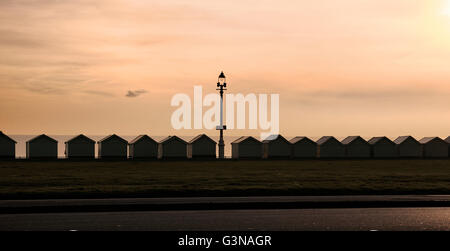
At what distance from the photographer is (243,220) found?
1369 centimetres

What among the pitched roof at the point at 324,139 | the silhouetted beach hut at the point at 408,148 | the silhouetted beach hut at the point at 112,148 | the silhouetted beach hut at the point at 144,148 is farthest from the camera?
the silhouetted beach hut at the point at 408,148

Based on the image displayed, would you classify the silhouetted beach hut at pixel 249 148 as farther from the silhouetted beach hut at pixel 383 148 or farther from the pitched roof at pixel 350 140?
the silhouetted beach hut at pixel 383 148

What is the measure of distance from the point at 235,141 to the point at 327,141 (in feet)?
42.7

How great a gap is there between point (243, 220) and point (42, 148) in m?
65.7

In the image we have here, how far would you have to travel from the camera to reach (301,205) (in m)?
17.0

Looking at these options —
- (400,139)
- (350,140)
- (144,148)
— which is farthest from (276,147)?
(400,139)

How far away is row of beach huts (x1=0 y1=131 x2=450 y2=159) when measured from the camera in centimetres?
7544

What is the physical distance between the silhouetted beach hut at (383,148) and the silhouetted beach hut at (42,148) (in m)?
44.1

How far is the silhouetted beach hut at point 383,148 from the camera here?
85.7m

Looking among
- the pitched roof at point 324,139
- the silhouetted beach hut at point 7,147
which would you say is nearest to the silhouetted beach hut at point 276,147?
the pitched roof at point 324,139

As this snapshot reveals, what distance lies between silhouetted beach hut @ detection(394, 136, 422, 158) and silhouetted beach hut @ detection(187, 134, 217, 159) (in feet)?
91.1

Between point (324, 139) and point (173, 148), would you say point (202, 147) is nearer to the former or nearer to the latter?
point (173, 148)
